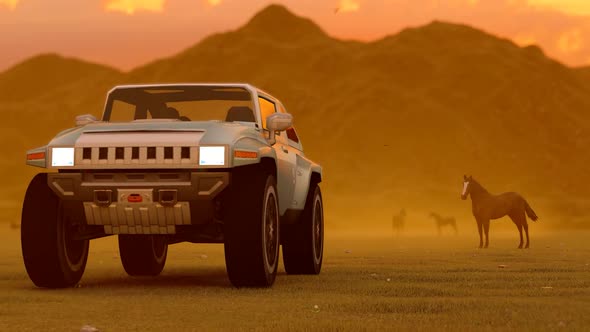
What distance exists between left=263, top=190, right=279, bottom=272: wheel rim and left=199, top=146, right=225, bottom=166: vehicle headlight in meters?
0.83

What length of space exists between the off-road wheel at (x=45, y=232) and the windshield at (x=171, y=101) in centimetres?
185

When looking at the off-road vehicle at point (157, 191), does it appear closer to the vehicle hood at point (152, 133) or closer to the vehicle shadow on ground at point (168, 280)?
the vehicle hood at point (152, 133)

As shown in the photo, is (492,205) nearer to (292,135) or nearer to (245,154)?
(292,135)

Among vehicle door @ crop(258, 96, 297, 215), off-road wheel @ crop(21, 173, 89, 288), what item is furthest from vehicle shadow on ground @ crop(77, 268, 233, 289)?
vehicle door @ crop(258, 96, 297, 215)

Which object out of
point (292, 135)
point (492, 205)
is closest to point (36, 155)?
point (292, 135)

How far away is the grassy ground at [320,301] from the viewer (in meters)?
8.17

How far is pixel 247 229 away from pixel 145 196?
1077mm

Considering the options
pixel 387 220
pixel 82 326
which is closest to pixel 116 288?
pixel 82 326

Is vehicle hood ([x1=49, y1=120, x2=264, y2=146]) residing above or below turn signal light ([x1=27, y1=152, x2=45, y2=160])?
above

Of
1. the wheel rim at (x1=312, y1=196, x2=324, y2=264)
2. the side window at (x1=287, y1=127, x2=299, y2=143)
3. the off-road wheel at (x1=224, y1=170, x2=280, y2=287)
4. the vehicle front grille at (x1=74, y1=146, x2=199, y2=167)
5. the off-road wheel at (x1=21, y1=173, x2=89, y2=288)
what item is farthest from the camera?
the side window at (x1=287, y1=127, x2=299, y2=143)

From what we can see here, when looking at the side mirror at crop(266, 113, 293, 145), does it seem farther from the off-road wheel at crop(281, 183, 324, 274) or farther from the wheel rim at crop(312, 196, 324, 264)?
the wheel rim at crop(312, 196, 324, 264)

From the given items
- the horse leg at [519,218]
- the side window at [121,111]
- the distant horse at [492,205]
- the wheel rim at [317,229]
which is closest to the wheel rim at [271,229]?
the side window at [121,111]

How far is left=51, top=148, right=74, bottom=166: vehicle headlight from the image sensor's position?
35.2 feet

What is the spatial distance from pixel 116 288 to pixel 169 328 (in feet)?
13.2
